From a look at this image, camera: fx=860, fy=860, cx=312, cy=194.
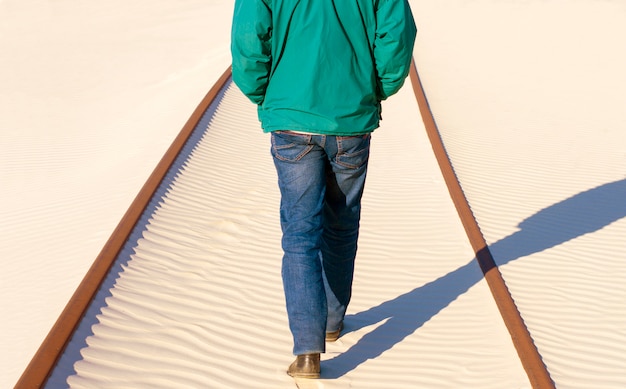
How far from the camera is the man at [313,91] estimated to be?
3.79 meters

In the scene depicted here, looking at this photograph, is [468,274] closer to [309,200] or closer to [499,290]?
[499,290]

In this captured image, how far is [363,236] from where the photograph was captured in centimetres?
769

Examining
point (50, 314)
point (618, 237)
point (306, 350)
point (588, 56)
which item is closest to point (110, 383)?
point (306, 350)

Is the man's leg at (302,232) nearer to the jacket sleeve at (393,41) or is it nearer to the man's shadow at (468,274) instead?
the jacket sleeve at (393,41)

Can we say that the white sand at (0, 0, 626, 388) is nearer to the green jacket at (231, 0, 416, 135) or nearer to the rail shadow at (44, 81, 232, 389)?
the rail shadow at (44, 81, 232, 389)

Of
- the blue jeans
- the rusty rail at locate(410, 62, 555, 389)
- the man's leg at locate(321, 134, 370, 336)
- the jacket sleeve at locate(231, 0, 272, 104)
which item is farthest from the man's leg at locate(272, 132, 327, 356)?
the rusty rail at locate(410, 62, 555, 389)

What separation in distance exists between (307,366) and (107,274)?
2341 mm

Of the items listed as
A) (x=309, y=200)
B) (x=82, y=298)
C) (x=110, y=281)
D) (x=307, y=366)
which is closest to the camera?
(x=309, y=200)

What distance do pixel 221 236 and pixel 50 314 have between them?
1.68 metres

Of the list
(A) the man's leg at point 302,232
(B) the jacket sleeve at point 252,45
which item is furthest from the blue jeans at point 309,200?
(B) the jacket sleeve at point 252,45

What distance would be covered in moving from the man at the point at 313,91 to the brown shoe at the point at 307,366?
0.07ft

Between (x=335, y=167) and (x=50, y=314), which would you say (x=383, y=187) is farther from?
(x=335, y=167)

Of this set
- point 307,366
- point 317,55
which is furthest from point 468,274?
point 317,55

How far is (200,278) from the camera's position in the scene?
6410 millimetres
